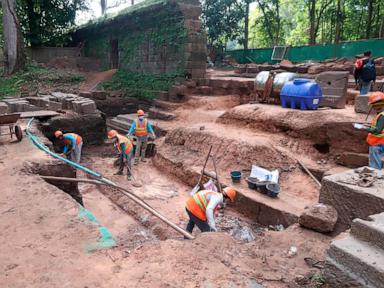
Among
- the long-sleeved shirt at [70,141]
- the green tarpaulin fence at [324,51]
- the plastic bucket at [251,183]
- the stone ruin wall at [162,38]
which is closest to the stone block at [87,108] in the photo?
the long-sleeved shirt at [70,141]

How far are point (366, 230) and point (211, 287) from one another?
142 centimetres

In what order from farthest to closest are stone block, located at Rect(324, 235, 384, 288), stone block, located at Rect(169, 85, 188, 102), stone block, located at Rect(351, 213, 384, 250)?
1. stone block, located at Rect(169, 85, 188, 102)
2. stone block, located at Rect(351, 213, 384, 250)
3. stone block, located at Rect(324, 235, 384, 288)

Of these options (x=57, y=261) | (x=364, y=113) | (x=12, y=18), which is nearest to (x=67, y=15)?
(x=12, y=18)

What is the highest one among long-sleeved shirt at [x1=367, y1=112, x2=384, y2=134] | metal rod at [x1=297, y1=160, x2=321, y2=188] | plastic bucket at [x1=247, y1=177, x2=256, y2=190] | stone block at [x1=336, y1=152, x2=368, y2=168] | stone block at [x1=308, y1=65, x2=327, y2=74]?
stone block at [x1=308, y1=65, x2=327, y2=74]

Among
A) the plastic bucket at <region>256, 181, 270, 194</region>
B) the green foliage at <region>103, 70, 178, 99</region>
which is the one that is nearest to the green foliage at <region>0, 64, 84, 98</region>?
the green foliage at <region>103, 70, 178, 99</region>

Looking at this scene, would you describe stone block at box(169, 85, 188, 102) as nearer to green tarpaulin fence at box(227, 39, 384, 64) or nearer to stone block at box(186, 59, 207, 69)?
stone block at box(186, 59, 207, 69)

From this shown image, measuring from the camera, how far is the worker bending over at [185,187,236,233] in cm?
460

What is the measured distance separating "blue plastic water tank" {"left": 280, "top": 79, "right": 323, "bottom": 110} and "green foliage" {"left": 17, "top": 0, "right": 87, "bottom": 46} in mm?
16398

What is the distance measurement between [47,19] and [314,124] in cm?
1828

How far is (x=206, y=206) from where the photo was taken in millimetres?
4727

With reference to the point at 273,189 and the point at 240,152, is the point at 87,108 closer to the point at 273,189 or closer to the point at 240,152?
the point at 240,152

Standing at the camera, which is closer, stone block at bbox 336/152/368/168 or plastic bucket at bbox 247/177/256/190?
plastic bucket at bbox 247/177/256/190

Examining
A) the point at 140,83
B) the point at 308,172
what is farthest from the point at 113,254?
the point at 140,83

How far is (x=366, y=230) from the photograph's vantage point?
2.81 metres
